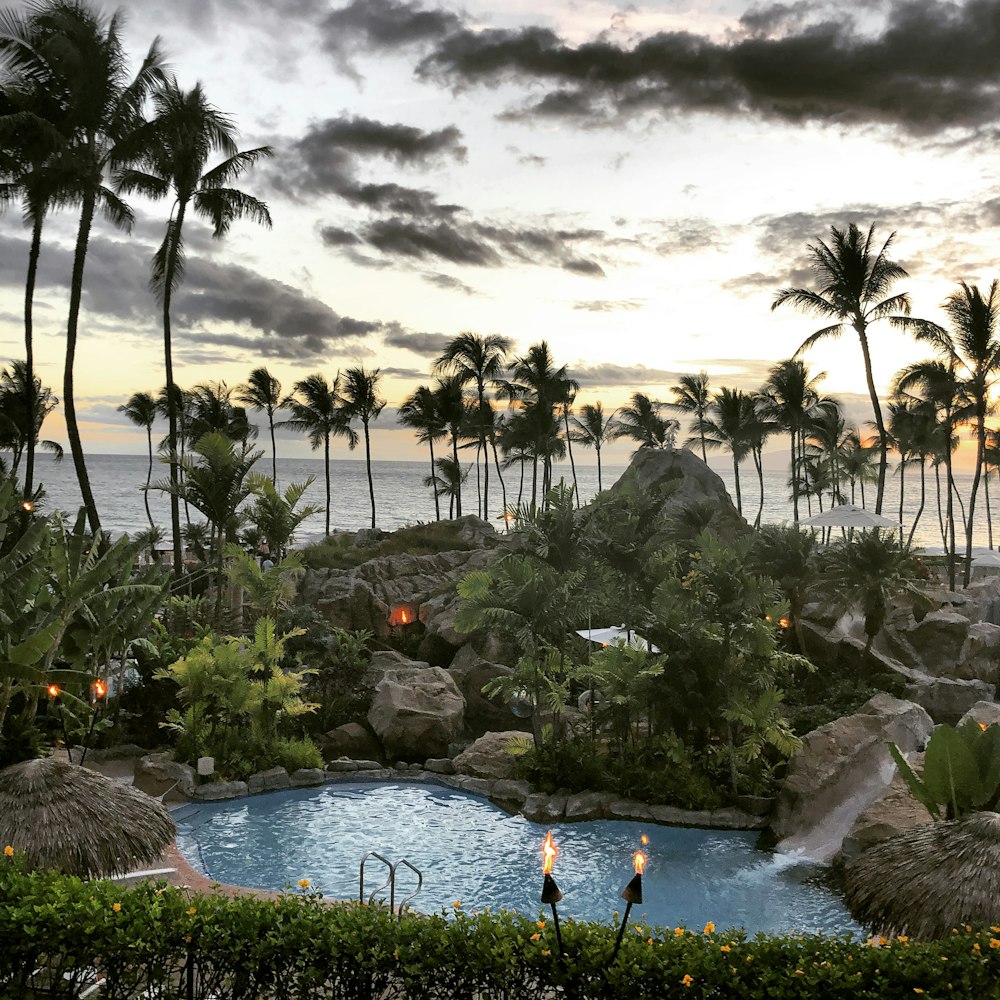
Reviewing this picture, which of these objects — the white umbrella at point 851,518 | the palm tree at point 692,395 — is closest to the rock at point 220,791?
the white umbrella at point 851,518

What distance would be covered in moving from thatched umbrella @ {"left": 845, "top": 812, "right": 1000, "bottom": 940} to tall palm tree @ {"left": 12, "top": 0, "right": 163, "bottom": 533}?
64.3 ft

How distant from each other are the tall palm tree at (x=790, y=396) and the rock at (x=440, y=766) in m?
31.0

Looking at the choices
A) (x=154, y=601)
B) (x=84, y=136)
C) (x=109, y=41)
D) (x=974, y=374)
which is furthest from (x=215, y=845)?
(x=974, y=374)

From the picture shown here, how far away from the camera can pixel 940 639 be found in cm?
2422

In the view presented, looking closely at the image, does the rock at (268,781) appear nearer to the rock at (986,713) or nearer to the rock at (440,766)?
the rock at (440,766)

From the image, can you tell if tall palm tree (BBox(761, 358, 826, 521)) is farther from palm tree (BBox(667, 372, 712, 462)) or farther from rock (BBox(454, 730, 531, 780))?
rock (BBox(454, 730, 531, 780))

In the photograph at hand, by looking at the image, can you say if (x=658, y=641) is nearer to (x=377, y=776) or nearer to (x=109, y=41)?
(x=377, y=776)

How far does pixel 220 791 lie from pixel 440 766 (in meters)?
4.51

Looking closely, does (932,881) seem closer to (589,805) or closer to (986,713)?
(589,805)

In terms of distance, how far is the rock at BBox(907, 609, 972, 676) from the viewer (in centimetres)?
2391

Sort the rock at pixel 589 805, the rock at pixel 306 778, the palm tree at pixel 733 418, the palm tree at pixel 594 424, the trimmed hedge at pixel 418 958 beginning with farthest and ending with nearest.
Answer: the palm tree at pixel 594 424 → the palm tree at pixel 733 418 → the rock at pixel 306 778 → the rock at pixel 589 805 → the trimmed hedge at pixel 418 958

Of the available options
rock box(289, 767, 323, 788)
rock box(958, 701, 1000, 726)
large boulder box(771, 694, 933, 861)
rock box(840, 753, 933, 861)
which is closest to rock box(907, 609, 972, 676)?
rock box(958, 701, 1000, 726)

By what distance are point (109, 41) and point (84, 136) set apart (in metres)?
2.57

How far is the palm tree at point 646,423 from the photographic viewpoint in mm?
57250
